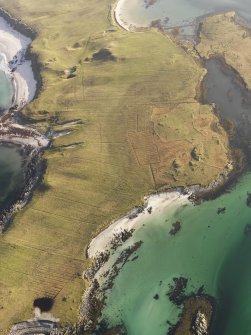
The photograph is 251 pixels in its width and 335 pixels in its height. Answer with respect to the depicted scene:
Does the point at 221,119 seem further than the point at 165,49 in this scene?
No

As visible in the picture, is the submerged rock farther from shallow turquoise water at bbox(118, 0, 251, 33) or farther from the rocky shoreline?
shallow turquoise water at bbox(118, 0, 251, 33)

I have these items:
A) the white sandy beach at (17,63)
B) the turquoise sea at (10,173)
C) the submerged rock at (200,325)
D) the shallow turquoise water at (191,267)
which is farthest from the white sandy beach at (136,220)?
the white sandy beach at (17,63)

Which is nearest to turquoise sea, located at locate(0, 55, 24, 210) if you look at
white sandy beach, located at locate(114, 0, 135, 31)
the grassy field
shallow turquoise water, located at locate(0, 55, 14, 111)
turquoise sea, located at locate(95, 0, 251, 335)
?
the grassy field

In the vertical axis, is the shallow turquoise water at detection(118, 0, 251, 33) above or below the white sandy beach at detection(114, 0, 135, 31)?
above

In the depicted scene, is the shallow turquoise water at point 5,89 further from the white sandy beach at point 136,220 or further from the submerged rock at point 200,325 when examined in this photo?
the submerged rock at point 200,325

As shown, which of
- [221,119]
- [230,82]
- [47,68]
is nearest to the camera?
[221,119]

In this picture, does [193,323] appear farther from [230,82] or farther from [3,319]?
[230,82]

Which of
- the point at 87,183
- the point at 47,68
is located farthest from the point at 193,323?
the point at 47,68
